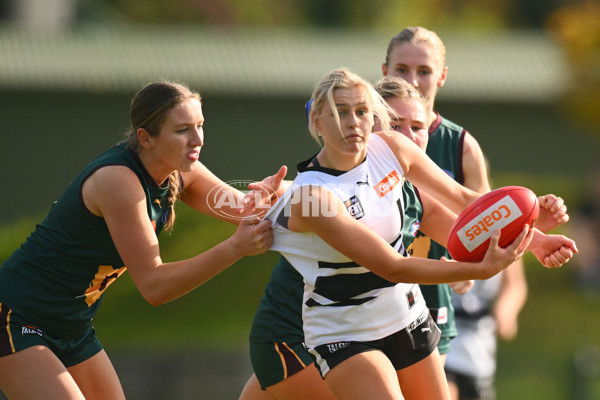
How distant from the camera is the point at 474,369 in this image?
6555mm

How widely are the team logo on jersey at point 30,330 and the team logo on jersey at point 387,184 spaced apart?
1.70 meters

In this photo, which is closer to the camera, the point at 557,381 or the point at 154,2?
the point at 557,381

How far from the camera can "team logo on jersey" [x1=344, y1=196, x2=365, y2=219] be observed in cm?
399

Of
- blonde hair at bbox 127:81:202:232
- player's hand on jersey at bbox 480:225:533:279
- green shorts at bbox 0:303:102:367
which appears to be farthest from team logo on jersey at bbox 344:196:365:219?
green shorts at bbox 0:303:102:367

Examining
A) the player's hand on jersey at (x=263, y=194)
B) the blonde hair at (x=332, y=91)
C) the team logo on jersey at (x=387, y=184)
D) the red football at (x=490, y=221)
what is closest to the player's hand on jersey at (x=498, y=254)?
the red football at (x=490, y=221)

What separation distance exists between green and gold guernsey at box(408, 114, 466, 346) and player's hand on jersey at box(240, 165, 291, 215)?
110cm

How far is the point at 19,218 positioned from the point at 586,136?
11417 millimetres

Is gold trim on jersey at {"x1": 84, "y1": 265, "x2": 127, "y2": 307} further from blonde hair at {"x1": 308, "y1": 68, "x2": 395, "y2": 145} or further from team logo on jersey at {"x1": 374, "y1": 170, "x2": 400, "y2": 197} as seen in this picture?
team logo on jersey at {"x1": 374, "y1": 170, "x2": 400, "y2": 197}

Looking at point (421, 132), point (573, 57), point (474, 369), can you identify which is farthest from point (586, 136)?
point (421, 132)

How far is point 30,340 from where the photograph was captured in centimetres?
437

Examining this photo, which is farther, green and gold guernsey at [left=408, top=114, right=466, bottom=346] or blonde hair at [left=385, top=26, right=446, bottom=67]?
blonde hair at [left=385, top=26, right=446, bottom=67]

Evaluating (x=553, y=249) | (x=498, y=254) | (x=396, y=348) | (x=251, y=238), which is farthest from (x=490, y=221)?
(x=251, y=238)

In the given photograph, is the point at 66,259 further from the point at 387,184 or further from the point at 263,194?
the point at 387,184

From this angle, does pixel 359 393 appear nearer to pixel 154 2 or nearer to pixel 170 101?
pixel 170 101
